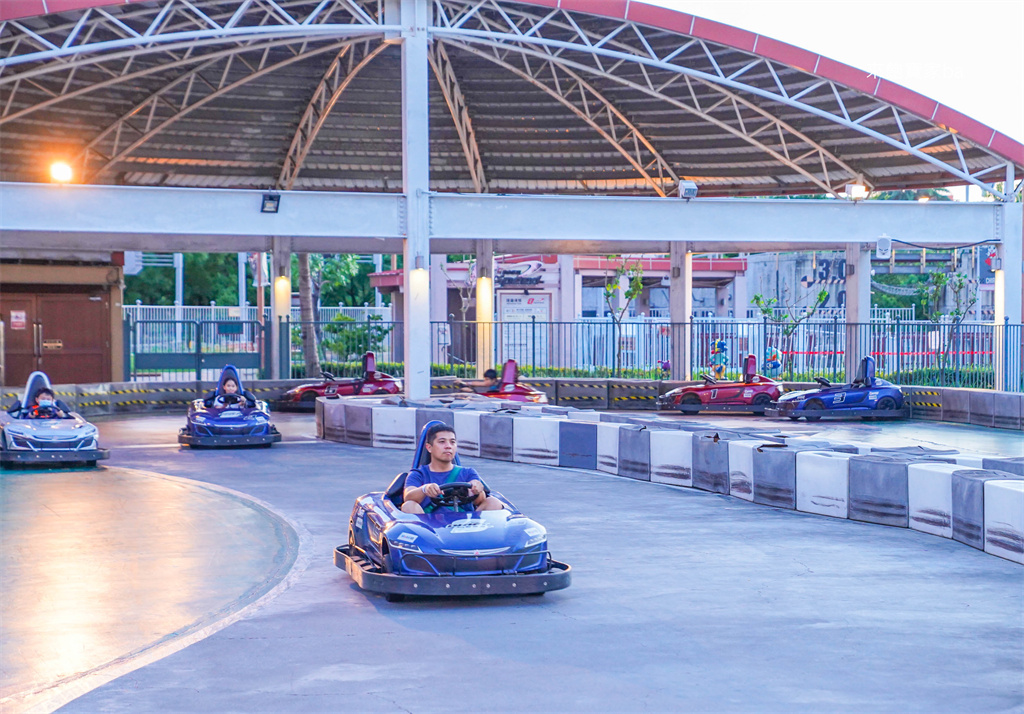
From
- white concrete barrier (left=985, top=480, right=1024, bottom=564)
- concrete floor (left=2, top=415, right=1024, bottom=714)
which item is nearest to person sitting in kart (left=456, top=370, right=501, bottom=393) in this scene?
concrete floor (left=2, top=415, right=1024, bottom=714)

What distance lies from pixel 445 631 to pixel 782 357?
2724cm

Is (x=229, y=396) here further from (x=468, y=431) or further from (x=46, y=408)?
(x=468, y=431)

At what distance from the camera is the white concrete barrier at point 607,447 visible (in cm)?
1529

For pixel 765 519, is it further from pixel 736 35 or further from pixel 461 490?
pixel 736 35

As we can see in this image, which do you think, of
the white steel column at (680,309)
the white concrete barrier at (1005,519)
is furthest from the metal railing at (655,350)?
the white concrete barrier at (1005,519)

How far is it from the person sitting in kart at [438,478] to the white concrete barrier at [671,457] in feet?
19.9

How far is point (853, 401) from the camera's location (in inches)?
948

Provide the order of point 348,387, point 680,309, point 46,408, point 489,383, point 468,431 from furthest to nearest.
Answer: point 680,309
point 348,387
point 489,383
point 468,431
point 46,408

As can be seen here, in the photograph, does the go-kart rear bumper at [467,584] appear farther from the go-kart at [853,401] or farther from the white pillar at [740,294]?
the white pillar at [740,294]

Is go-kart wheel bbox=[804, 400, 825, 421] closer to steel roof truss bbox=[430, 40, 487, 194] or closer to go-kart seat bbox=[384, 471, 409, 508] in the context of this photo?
steel roof truss bbox=[430, 40, 487, 194]

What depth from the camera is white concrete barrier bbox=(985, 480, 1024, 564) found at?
30.0 feet

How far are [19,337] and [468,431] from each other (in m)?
18.2

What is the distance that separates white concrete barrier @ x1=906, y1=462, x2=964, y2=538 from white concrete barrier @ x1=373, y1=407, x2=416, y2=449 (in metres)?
9.26

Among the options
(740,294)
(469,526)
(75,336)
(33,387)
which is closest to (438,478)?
(469,526)
